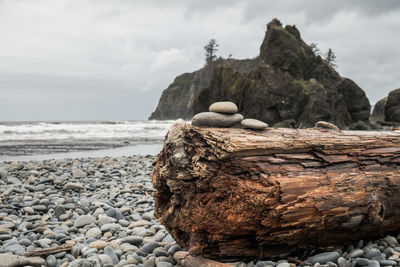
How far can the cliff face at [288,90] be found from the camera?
2978 centimetres

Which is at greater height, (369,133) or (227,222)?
(369,133)

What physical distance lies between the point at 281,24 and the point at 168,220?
122 feet

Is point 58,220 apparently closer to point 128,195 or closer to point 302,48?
point 128,195

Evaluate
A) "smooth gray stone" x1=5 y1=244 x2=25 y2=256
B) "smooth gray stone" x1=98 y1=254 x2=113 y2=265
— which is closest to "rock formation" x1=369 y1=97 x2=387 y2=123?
"smooth gray stone" x1=98 y1=254 x2=113 y2=265

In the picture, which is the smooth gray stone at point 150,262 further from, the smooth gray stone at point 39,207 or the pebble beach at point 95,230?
the smooth gray stone at point 39,207

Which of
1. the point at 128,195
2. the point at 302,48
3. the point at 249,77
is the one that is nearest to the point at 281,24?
the point at 302,48

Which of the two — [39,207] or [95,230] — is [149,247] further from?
[39,207]

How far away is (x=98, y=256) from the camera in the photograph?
3172 mm

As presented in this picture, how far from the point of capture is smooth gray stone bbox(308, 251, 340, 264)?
Result: 283 centimetres

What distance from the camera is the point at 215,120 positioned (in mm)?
3420

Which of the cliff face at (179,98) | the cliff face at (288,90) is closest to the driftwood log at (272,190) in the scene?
the cliff face at (288,90)

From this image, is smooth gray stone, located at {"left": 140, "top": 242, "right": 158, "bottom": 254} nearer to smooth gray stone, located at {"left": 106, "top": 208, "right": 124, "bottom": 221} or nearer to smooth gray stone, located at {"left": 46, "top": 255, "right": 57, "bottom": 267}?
smooth gray stone, located at {"left": 46, "top": 255, "right": 57, "bottom": 267}

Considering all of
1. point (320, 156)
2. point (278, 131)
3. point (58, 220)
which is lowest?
point (58, 220)

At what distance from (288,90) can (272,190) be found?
95.5 ft
